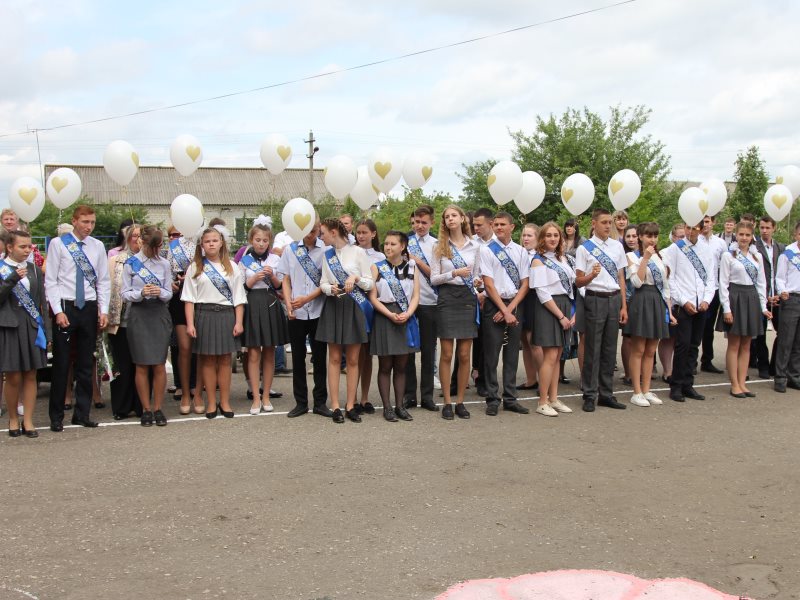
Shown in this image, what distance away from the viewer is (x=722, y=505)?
5.23m

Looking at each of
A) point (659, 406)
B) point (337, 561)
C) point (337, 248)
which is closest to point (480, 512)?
point (337, 561)

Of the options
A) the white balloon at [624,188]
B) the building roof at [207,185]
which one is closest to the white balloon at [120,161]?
the white balloon at [624,188]

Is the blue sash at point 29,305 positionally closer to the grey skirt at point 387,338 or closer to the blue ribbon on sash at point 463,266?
the grey skirt at point 387,338

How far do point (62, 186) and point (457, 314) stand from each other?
178 inches

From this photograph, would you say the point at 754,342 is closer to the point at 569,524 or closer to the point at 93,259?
the point at 569,524

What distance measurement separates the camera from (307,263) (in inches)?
298

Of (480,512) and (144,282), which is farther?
(144,282)

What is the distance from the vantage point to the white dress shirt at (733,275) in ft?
28.6

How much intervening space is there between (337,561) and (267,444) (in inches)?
94.8

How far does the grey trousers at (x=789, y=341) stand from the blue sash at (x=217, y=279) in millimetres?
6004

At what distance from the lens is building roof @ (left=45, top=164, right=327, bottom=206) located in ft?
188

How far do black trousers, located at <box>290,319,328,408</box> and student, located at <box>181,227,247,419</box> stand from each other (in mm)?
547

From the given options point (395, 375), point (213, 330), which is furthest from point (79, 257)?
point (395, 375)

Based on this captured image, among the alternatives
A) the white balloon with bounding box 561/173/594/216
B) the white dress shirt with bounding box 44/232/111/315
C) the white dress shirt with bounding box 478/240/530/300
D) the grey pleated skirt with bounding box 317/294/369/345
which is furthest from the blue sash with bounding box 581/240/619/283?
the white dress shirt with bounding box 44/232/111/315
